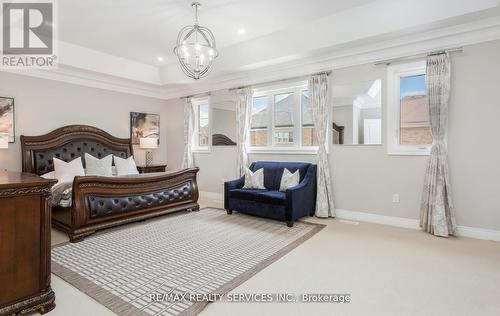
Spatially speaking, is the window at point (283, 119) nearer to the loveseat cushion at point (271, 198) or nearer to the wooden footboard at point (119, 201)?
the loveseat cushion at point (271, 198)

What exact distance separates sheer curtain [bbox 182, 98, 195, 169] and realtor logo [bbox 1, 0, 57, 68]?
110 inches

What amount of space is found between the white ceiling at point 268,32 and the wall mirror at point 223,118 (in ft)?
1.52

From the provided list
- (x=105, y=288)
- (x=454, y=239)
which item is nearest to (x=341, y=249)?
(x=454, y=239)

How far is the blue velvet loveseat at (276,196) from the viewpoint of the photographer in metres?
3.99

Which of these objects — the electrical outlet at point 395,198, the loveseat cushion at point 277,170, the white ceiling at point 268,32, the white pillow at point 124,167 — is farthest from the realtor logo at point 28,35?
the electrical outlet at point 395,198

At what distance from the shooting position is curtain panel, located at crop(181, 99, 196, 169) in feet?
21.9

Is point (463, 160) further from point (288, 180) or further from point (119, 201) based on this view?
point (119, 201)

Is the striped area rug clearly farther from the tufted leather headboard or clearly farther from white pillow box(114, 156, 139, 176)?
the tufted leather headboard

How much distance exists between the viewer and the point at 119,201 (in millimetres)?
3805

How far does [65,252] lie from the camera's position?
3004 millimetres

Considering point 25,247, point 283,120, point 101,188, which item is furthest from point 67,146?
point 283,120

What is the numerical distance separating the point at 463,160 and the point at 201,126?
17.4 ft

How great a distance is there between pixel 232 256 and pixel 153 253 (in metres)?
0.91

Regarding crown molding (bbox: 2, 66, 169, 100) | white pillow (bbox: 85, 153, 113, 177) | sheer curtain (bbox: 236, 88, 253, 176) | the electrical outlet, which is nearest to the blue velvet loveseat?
sheer curtain (bbox: 236, 88, 253, 176)
